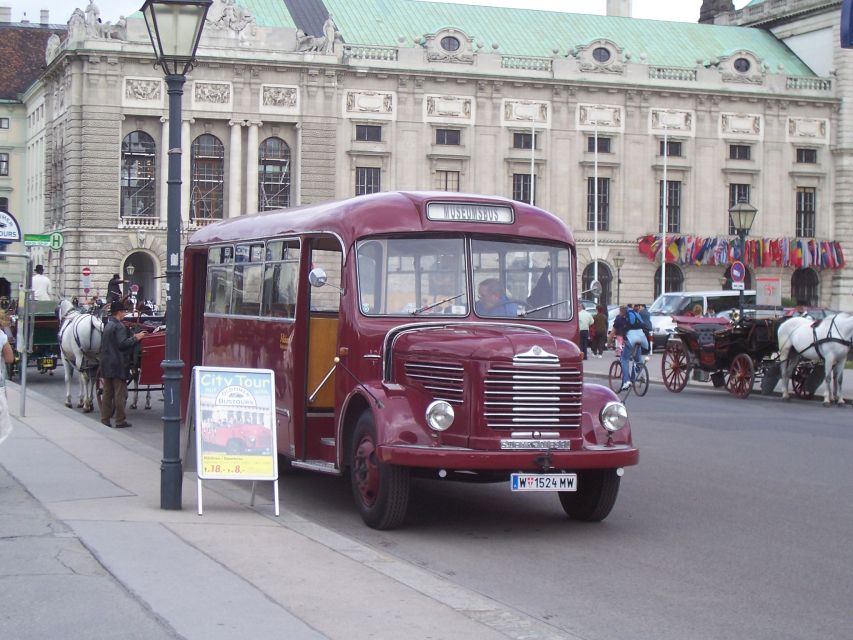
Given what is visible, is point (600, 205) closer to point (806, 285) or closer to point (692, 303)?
point (806, 285)

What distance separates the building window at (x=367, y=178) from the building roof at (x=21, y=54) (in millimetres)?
37070

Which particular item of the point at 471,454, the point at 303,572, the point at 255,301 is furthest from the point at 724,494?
the point at 303,572

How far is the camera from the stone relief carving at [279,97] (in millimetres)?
75438

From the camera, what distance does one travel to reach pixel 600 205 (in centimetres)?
8081

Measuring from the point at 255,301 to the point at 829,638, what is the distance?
26.7ft

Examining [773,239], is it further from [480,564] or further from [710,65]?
[480,564]

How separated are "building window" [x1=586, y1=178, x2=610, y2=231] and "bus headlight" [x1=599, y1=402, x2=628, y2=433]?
2742 inches

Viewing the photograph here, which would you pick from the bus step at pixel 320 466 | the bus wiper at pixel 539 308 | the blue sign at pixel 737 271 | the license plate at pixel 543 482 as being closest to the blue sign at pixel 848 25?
the bus wiper at pixel 539 308

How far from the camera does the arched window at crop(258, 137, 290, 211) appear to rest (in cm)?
7650

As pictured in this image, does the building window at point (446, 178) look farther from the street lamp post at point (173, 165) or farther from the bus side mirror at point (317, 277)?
the bus side mirror at point (317, 277)

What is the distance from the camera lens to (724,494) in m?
14.0

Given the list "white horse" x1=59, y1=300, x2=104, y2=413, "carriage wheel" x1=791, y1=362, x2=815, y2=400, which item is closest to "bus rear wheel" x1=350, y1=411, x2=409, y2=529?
"white horse" x1=59, y1=300, x2=104, y2=413

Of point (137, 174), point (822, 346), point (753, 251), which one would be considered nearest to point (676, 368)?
point (822, 346)

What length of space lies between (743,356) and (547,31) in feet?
193
